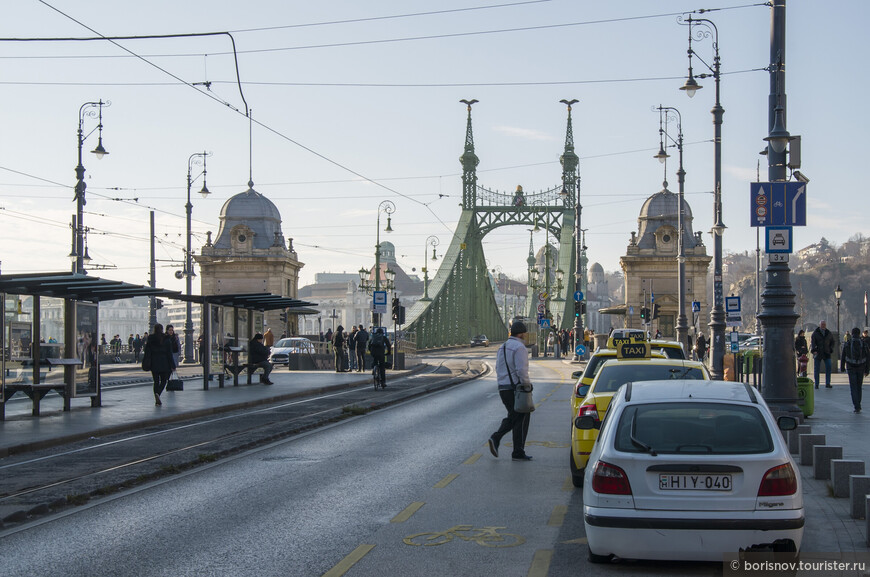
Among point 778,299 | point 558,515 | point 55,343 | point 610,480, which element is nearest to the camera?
point 610,480

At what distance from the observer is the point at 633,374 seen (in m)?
11.8

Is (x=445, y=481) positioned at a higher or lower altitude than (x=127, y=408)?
higher

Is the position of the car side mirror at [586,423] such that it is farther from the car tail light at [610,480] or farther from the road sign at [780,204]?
the road sign at [780,204]

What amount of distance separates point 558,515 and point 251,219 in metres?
67.9

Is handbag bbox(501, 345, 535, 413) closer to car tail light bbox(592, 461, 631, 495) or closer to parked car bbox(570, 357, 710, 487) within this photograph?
parked car bbox(570, 357, 710, 487)

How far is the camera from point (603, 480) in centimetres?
708

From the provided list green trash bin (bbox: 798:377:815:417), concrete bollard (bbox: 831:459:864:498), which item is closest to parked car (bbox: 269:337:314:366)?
green trash bin (bbox: 798:377:815:417)

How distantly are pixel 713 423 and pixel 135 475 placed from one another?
7192 mm

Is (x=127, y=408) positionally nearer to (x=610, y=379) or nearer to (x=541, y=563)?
(x=610, y=379)

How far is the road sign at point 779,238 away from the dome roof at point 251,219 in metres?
60.7

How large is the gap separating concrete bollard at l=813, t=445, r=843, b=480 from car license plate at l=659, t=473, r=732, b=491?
4.81 m

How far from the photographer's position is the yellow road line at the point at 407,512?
9055mm

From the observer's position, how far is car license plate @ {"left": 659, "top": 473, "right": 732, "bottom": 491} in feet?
22.6

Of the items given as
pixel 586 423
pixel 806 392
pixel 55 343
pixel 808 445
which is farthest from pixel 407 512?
pixel 55 343
